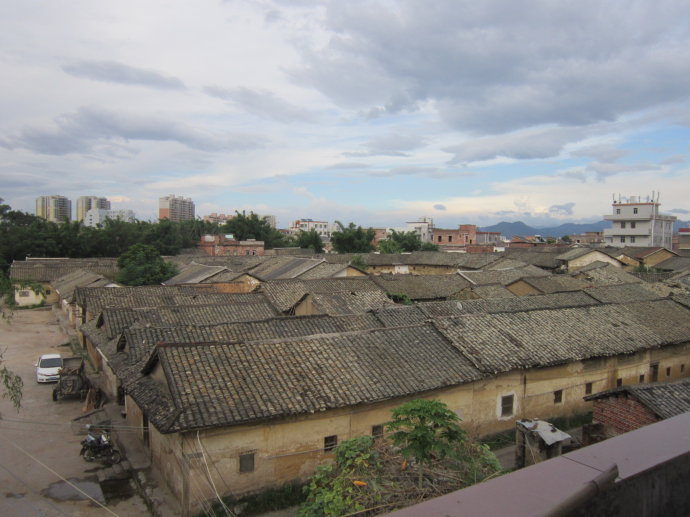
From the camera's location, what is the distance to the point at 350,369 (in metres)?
13.1

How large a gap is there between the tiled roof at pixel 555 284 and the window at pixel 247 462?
25.8m

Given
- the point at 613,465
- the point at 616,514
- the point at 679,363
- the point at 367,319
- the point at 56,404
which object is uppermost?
the point at 613,465

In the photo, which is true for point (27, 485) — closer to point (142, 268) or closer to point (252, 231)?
point (142, 268)

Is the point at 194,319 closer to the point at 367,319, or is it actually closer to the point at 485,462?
the point at 367,319

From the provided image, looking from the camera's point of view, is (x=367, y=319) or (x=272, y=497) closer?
(x=272, y=497)

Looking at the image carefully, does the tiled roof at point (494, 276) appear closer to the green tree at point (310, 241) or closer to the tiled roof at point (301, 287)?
the tiled roof at point (301, 287)

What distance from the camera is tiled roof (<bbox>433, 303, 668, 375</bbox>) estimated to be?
15055mm

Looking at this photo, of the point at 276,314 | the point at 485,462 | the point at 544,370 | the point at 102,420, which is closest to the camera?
the point at 485,462

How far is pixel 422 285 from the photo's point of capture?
34.6 m

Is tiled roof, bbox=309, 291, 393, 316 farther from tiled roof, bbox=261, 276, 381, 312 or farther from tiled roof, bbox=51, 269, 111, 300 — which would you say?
tiled roof, bbox=51, 269, 111, 300

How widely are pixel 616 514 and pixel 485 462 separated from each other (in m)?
7.49

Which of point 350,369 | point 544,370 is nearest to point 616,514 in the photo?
point 350,369

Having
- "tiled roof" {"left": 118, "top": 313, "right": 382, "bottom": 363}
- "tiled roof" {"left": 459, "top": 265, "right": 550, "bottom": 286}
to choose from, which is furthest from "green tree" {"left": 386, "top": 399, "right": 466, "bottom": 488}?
"tiled roof" {"left": 459, "top": 265, "right": 550, "bottom": 286}

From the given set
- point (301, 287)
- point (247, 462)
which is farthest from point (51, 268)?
point (247, 462)
